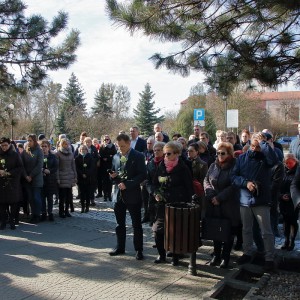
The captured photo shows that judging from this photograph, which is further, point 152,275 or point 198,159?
point 198,159

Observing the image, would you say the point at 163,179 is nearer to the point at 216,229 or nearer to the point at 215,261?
the point at 216,229

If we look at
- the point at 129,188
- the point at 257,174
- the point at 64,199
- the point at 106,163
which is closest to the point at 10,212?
the point at 64,199

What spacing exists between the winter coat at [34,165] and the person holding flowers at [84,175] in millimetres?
1309

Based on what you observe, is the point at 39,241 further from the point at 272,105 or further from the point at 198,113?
the point at 272,105

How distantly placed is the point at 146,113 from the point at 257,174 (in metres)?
45.8

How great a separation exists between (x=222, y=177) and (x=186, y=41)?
213 centimetres

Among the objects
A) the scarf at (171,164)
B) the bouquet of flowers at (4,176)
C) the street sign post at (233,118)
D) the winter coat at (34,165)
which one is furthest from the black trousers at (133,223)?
the street sign post at (233,118)

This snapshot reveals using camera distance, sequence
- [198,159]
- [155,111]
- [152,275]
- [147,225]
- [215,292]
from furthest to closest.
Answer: [155,111], [147,225], [198,159], [152,275], [215,292]

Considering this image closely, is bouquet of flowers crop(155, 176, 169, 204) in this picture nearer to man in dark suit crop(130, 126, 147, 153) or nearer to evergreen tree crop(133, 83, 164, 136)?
man in dark suit crop(130, 126, 147, 153)

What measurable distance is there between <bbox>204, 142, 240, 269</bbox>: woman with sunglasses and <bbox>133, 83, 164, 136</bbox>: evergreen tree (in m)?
44.6

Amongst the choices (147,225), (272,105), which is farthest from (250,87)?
(272,105)

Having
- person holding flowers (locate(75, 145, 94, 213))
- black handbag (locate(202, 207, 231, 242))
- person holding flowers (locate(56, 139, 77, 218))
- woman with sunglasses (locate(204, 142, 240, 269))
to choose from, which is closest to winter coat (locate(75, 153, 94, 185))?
person holding flowers (locate(75, 145, 94, 213))

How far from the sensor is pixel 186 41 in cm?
585

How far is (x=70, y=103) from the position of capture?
51250 millimetres
